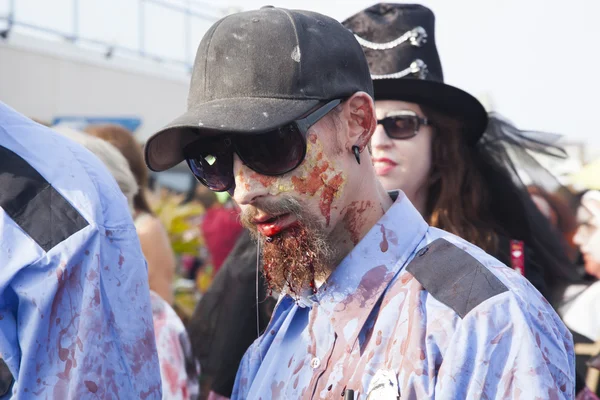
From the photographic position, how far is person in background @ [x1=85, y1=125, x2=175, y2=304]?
4.01 m

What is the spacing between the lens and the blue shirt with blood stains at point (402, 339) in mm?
1560

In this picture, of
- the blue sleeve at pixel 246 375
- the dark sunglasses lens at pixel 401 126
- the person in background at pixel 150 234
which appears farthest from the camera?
the person in background at pixel 150 234

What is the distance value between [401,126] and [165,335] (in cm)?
138

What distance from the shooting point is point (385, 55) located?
3.45 m

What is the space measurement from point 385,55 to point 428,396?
2097 millimetres

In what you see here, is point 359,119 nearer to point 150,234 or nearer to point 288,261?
point 288,261

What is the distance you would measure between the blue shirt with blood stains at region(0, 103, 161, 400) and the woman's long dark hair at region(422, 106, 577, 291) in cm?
163

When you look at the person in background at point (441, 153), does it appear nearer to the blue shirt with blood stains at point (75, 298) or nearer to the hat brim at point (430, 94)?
the hat brim at point (430, 94)

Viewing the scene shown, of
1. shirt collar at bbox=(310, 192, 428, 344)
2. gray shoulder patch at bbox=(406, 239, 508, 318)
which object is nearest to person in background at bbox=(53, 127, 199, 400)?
shirt collar at bbox=(310, 192, 428, 344)

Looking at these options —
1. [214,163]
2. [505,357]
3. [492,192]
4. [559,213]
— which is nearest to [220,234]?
[559,213]

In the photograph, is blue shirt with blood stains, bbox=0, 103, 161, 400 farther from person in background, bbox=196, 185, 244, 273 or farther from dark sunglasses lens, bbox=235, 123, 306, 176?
person in background, bbox=196, 185, 244, 273

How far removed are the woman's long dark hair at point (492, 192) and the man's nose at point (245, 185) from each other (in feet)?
5.00

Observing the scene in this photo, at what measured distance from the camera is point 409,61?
3.43m

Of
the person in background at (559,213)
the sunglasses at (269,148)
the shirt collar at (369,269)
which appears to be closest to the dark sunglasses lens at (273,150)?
the sunglasses at (269,148)
